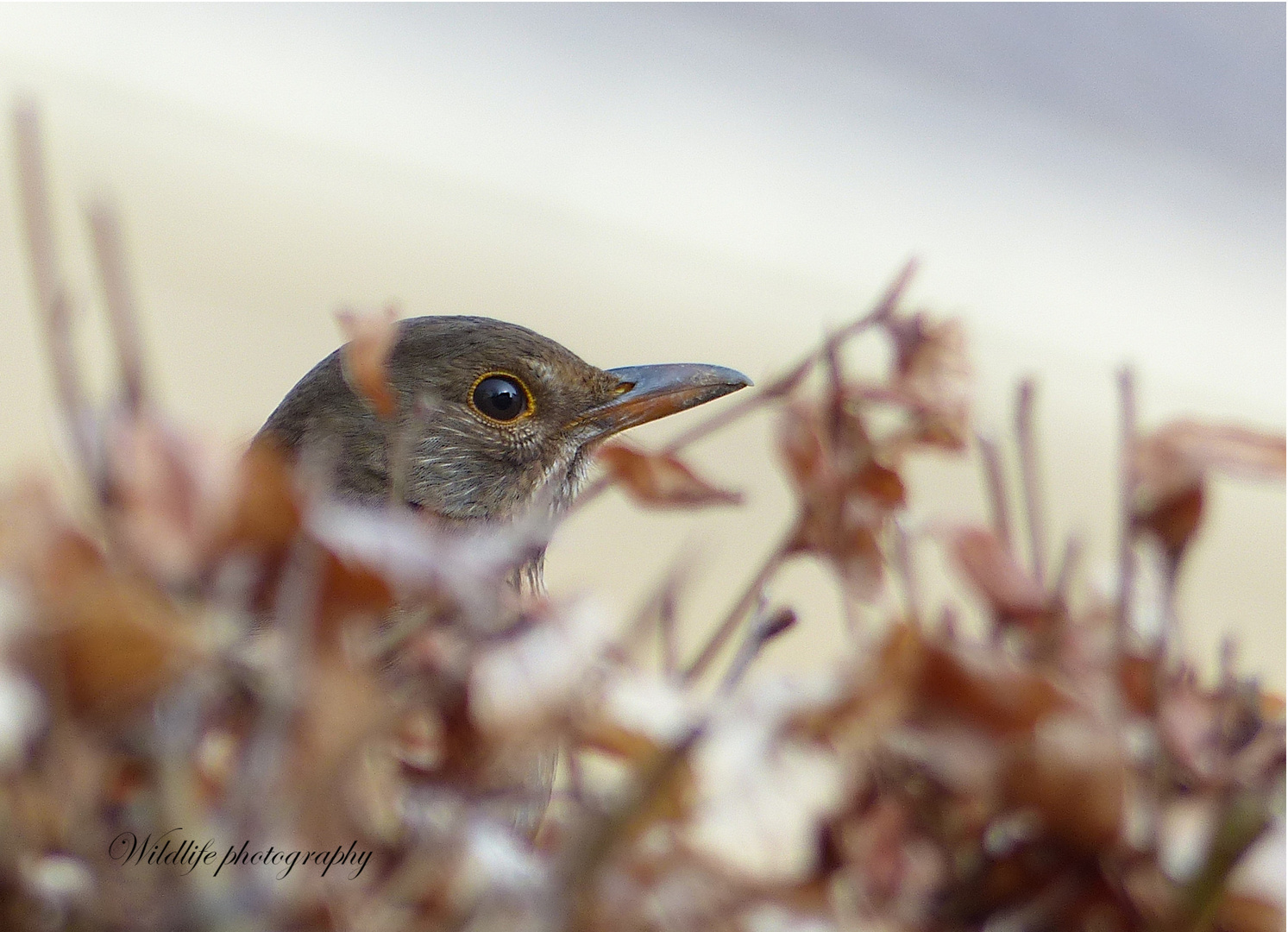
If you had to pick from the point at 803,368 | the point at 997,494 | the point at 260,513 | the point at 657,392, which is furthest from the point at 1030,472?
the point at 657,392

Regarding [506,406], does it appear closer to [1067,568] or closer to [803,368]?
[803,368]

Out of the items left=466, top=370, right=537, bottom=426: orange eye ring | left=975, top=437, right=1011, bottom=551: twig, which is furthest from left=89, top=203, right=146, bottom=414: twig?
left=466, top=370, right=537, bottom=426: orange eye ring

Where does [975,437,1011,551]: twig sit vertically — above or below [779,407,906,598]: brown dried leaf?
above

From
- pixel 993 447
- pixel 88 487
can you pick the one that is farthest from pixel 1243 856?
pixel 88 487

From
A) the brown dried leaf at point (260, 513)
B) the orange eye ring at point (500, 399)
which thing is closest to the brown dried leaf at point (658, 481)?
the brown dried leaf at point (260, 513)

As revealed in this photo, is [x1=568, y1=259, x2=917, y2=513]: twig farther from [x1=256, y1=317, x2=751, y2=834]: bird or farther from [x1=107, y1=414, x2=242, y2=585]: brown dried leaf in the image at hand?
[x1=256, y1=317, x2=751, y2=834]: bird

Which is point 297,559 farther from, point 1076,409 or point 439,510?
point 1076,409

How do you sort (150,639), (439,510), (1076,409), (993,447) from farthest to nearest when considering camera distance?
1. (1076,409)
2. (439,510)
3. (993,447)
4. (150,639)

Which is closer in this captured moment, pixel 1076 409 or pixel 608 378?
pixel 608 378
